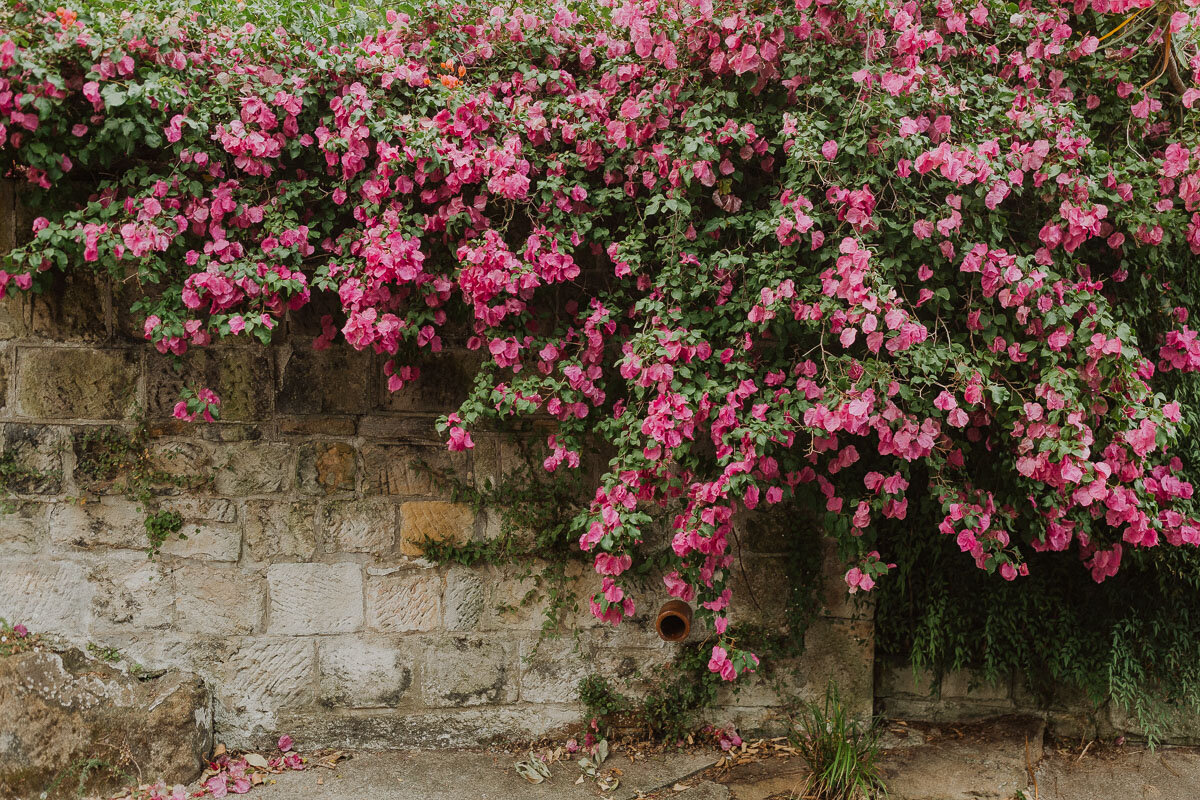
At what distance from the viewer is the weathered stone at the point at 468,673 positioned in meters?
3.02

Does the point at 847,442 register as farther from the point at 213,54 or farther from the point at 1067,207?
the point at 213,54

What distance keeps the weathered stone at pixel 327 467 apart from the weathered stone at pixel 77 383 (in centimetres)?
64

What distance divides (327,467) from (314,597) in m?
0.49

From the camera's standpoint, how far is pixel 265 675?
2.98 m

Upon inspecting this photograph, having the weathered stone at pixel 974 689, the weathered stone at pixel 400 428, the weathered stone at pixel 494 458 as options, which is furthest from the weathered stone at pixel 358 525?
the weathered stone at pixel 974 689

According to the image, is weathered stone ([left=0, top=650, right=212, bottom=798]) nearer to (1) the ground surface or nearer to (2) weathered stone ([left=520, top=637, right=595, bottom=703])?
(1) the ground surface

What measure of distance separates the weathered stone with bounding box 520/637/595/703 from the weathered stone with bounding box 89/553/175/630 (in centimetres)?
135

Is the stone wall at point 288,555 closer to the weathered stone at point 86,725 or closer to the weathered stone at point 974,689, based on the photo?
the weathered stone at point 86,725

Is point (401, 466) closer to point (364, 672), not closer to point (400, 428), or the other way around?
point (400, 428)

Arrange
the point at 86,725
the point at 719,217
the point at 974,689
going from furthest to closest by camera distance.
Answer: the point at 974,689, the point at 86,725, the point at 719,217

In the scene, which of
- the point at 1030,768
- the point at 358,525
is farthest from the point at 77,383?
the point at 1030,768

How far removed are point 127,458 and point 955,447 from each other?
2.88 m

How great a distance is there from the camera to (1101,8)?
2.50m

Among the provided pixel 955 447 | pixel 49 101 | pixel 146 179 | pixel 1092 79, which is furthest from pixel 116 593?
pixel 1092 79
